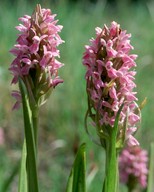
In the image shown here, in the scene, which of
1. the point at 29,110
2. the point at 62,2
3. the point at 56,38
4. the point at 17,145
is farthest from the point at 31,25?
the point at 62,2

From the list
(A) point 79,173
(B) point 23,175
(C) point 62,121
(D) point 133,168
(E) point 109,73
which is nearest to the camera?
(E) point 109,73

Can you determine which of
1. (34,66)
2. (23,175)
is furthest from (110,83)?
(23,175)

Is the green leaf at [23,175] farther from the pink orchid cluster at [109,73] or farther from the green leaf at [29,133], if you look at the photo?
the pink orchid cluster at [109,73]

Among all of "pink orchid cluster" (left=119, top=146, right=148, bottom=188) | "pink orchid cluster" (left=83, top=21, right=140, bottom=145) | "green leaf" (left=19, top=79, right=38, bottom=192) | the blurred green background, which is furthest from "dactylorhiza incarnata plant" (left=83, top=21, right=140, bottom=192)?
the blurred green background

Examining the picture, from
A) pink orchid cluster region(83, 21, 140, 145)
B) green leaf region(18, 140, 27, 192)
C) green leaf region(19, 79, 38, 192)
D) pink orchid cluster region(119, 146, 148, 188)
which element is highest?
pink orchid cluster region(83, 21, 140, 145)

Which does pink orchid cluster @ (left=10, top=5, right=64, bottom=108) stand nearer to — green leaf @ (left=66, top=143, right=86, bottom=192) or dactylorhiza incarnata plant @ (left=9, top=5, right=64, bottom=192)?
dactylorhiza incarnata plant @ (left=9, top=5, right=64, bottom=192)

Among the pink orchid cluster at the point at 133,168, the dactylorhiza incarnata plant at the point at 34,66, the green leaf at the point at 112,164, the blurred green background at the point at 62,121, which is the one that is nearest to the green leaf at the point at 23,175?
the dactylorhiza incarnata plant at the point at 34,66

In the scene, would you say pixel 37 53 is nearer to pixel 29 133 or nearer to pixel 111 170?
pixel 29 133

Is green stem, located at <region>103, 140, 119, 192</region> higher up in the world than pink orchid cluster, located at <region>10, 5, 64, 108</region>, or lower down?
lower down
